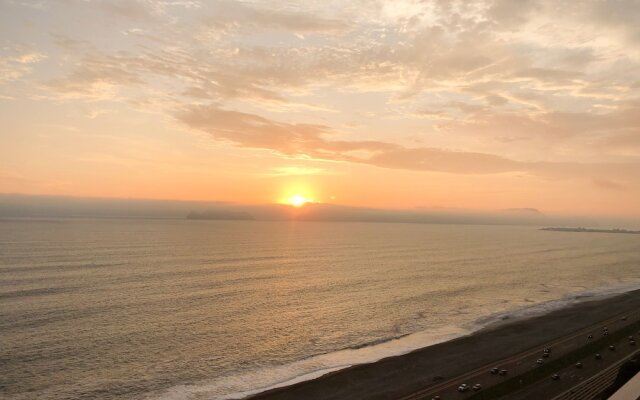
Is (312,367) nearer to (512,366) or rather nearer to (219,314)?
(512,366)

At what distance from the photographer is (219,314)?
81.2 m

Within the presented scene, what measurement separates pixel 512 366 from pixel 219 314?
51.1 meters

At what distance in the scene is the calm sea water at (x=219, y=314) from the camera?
51219 millimetres

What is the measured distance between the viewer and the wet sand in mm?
46897

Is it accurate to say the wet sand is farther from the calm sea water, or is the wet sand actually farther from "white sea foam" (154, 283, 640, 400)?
the calm sea water

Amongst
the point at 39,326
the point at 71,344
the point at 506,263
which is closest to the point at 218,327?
the point at 71,344

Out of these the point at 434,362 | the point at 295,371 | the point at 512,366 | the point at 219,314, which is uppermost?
the point at 512,366

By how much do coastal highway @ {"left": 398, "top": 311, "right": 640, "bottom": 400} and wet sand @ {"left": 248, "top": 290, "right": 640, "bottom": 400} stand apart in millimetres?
1076

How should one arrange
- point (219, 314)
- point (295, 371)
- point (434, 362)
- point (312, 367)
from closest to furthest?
point (295, 371) → point (312, 367) → point (434, 362) → point (219, 314)

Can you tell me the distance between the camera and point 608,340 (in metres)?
65.4

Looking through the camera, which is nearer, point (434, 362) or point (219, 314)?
point (434, 362)

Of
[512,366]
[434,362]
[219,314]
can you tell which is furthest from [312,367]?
[219,314]

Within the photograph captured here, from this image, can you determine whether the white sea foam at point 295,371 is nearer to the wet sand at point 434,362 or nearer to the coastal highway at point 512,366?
the wet sand at point 434,362

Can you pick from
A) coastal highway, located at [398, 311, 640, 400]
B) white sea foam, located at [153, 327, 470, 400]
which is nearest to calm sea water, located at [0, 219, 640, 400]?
white sea foam, located at [153, 327, 470, 400]
